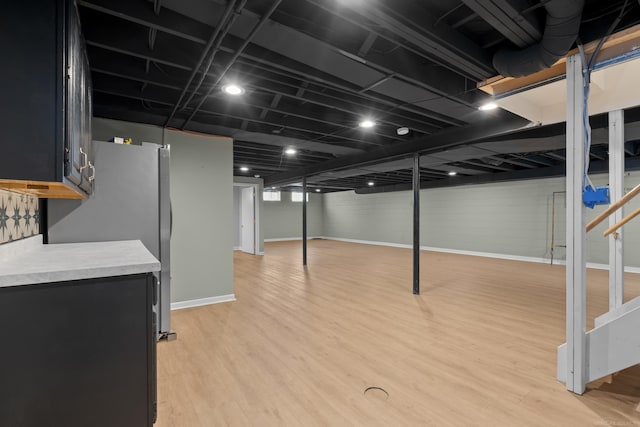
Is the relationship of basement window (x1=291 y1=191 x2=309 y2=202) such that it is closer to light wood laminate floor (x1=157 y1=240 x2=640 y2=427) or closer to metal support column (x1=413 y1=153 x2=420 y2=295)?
light wood laminate floor (x1=157 y1=240 x2=640 y2=427)

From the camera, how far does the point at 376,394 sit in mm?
2076

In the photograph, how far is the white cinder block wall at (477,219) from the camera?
7.02 m

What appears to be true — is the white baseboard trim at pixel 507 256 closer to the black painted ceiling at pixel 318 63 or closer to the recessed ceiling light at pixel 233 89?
the black painted ceiling at pixel 318 63

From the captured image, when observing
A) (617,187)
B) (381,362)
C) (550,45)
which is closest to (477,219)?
(617,187)

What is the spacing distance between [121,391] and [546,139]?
503cm

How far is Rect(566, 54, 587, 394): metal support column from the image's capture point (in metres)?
2.08

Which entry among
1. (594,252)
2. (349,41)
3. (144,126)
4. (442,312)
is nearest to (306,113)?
(349,41)

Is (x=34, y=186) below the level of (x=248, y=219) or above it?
above

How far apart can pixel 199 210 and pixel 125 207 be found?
1.51 meters

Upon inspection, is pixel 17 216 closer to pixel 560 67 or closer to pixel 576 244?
pixel 576 244

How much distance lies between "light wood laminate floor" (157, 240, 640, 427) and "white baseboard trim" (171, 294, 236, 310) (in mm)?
143

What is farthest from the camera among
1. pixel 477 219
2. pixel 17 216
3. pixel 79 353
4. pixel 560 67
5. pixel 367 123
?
pixel 477 219

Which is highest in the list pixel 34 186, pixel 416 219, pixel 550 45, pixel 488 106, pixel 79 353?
pixel 488 106

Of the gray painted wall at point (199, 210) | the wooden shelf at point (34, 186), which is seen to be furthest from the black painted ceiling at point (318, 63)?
the wooden shelf at point (34, 186)
